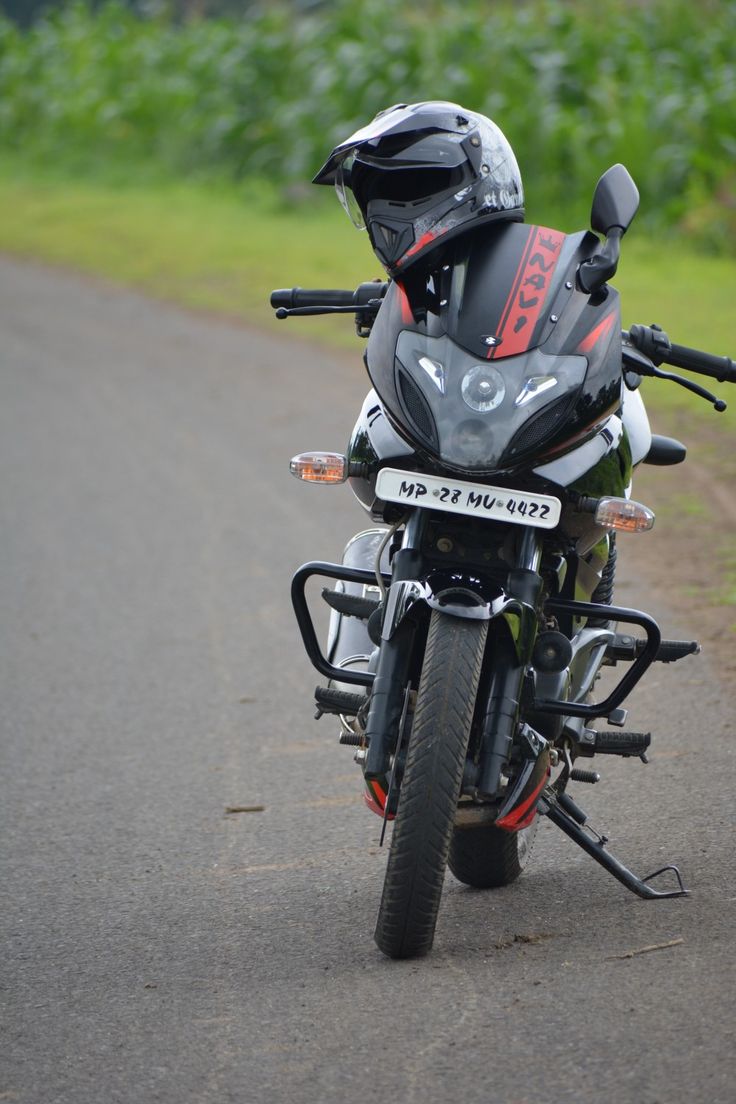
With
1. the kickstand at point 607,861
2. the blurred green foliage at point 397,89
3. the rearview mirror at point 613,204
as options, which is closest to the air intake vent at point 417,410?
the rearview mirror at point 613,204

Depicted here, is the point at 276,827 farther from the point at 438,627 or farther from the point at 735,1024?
the point at 735,1024

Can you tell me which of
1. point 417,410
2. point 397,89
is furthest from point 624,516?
point 397,89

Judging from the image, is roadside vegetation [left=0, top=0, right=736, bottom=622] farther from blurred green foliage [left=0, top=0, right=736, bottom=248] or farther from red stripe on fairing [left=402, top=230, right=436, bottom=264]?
red stripe on fairing [left=402, top=230, right=436, bottom=264]

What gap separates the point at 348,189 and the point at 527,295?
59 cm

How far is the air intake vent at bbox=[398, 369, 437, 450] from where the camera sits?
3.52 meters

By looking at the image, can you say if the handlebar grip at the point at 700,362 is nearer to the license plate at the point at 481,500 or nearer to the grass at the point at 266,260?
the license plate at the point at 481,500

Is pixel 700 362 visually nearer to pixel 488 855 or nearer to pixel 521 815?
pixel 521 815

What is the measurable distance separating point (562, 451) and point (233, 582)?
4.30 meters

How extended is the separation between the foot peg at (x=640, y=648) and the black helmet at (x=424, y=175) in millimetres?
1108

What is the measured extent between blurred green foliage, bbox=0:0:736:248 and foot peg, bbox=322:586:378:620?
12.9 meters

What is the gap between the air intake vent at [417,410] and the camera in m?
3.52

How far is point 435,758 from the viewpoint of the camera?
11.0 feet

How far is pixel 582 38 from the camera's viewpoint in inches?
789

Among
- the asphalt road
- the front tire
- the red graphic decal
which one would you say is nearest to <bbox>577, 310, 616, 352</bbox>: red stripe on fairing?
the red graphic decal
